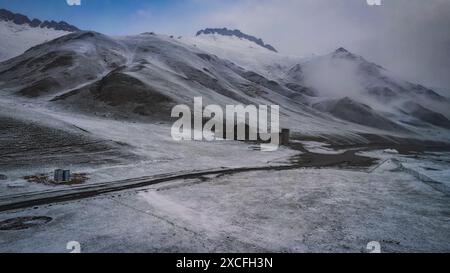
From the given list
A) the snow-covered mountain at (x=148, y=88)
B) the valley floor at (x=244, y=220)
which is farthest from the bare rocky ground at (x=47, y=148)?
the snow-covered mountain at (x=148, y=88)

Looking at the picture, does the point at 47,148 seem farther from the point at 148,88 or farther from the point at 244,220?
the point at 148,88

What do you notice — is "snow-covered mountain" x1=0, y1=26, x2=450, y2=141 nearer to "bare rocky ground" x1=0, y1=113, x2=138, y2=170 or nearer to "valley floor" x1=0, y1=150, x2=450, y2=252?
"bare rocky ground" x1=0, y1=113, x2=138, y2=170

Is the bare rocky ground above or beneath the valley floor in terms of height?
above

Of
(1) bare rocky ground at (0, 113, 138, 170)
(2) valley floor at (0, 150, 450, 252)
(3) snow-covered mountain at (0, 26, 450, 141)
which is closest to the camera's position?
(2) valley floor at (0, 150, 450, 252)

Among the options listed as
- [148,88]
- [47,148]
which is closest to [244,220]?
[47,148]

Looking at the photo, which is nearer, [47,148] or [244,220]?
[244,220]

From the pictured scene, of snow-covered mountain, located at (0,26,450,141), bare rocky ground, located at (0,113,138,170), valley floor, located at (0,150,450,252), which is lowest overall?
valley floor, located at (0,150,450,252)

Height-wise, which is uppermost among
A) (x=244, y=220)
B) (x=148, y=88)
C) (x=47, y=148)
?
(x=148, y=88)

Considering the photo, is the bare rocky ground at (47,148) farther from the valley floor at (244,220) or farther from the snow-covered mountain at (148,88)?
the snow-covered mountain at (148,88)

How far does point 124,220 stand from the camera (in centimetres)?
1645

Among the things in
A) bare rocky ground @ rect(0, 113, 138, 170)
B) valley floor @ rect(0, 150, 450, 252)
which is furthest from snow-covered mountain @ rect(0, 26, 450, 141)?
valley floor @ rect(0, 150, 450, 252)

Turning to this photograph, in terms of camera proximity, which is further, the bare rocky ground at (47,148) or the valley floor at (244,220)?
the bare rocky ground at (47,148)

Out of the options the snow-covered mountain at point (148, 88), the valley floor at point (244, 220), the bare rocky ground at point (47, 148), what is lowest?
the valley floor at point (244, 220)

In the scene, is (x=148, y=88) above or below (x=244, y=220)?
above
